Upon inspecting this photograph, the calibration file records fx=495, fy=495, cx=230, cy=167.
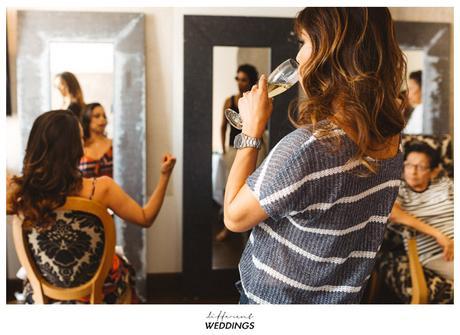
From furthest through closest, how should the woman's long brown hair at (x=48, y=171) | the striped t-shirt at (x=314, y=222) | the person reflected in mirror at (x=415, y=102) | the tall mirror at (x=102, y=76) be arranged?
the person reflected in mirror at (x=415, y=102), the tall mirror at (x=102, y=76), the woman's long brown hair at (x=48, y=171), the striped t-shirt at (x=314, y=222)

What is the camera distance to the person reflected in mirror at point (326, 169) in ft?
3.05

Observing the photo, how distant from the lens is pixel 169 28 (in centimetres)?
152

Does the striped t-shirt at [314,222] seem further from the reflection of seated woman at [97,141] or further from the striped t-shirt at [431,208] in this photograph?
the striped t-shirt at [431,208]

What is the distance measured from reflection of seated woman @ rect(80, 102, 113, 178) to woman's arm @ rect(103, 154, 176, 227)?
0.12m

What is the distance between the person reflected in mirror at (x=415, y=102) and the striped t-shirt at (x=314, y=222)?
3.09 ft

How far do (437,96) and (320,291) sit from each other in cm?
111

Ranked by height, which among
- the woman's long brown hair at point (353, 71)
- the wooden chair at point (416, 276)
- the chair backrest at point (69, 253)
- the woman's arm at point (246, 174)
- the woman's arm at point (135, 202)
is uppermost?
the woman's long brown hair at point (353, 71)

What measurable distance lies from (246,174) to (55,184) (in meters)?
0.61

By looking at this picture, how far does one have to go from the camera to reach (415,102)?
191cm

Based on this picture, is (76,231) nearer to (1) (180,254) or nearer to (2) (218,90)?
(1) (180,254)

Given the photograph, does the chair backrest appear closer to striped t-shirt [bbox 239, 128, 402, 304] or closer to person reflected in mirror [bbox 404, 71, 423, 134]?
striped t-shirt [bbox 239, 128, 402, 304]

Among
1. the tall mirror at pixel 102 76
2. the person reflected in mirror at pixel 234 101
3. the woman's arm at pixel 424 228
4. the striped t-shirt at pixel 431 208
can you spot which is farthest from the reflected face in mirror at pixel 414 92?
the tall mirror at pixel 102 76

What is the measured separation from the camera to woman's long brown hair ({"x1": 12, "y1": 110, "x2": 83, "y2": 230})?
133 cm
